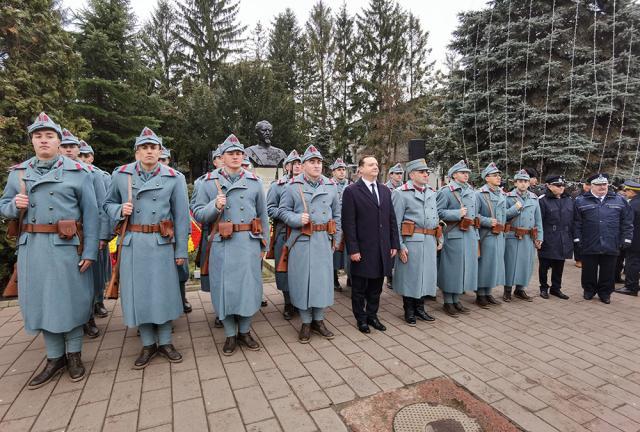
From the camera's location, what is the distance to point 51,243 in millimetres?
3217

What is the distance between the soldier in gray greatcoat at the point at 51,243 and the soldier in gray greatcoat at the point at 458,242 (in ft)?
14.7

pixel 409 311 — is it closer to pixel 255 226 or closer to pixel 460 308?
pixel 460 308

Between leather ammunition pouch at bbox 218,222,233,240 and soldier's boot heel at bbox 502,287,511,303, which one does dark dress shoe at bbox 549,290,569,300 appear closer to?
soldier's boot heel at bbox 502,287,511,303

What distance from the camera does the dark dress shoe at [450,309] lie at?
5.31 meters

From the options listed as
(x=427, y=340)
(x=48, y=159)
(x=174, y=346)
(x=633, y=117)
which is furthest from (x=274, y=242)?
A: (x=633, y=117)

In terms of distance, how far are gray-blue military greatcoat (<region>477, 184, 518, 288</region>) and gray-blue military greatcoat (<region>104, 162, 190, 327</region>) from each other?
4.50 metres

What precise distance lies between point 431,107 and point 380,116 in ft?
12.4

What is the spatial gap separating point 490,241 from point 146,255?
4949 millimetres

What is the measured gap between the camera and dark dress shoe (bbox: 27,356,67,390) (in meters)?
3.22

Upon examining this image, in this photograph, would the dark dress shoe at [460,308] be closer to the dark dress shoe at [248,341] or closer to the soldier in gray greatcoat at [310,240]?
the soldier in gray greatcoat at [310,240]

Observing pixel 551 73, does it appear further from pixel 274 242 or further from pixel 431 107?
pixel 274 242

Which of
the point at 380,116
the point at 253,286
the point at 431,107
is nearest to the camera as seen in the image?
the point at 253,286

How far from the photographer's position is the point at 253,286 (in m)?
3.87

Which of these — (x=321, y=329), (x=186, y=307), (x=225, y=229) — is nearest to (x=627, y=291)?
(x=321, y=329)
